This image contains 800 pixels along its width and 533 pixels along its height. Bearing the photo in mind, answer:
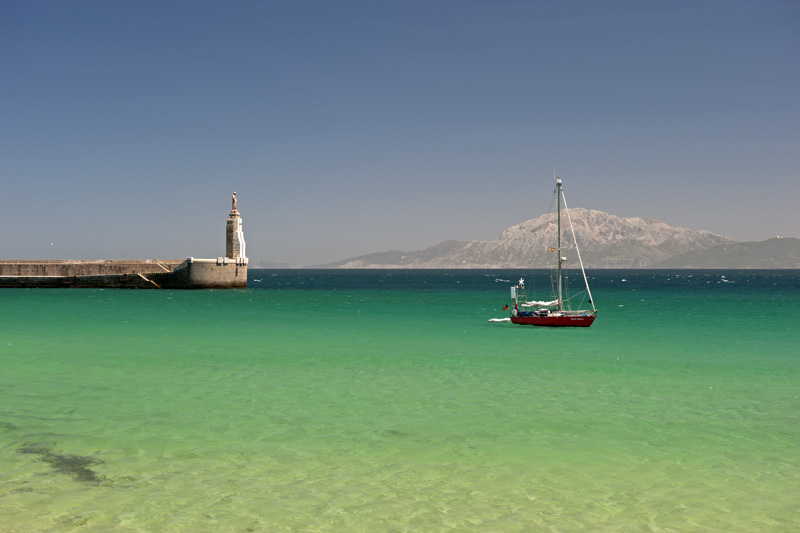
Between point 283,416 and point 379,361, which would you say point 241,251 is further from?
point 283,416

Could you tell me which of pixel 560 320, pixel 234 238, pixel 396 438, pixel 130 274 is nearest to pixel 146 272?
pixel 130 274

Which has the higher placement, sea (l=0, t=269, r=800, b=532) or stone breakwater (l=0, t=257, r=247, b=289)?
stone breakwater (l=0, t=257, r=247, b=289)

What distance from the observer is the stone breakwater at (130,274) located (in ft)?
305

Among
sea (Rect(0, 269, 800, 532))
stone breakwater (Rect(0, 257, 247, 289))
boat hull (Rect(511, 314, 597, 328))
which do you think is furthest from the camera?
stone breakwater (Rect(0, 257, 247, 289))

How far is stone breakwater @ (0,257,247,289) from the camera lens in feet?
305

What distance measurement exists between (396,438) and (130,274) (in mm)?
90145

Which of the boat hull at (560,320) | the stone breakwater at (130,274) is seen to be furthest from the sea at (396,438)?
the stone breakwater at (130,274)

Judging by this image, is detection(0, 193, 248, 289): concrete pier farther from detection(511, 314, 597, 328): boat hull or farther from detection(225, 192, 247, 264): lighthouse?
detection(511, 314, 597, 328): boat hull

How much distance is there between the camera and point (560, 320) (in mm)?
42062

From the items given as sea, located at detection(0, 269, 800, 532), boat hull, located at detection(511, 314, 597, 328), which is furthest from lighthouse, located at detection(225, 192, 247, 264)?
sea, located at detection(0, 269, 800, 532)

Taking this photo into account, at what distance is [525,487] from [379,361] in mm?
15629

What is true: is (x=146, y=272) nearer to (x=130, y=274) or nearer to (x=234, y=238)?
(x=130, y=274)

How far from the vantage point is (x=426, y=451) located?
42.3 ft

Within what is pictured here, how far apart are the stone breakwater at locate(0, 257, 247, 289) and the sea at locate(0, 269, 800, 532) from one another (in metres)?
63.3
